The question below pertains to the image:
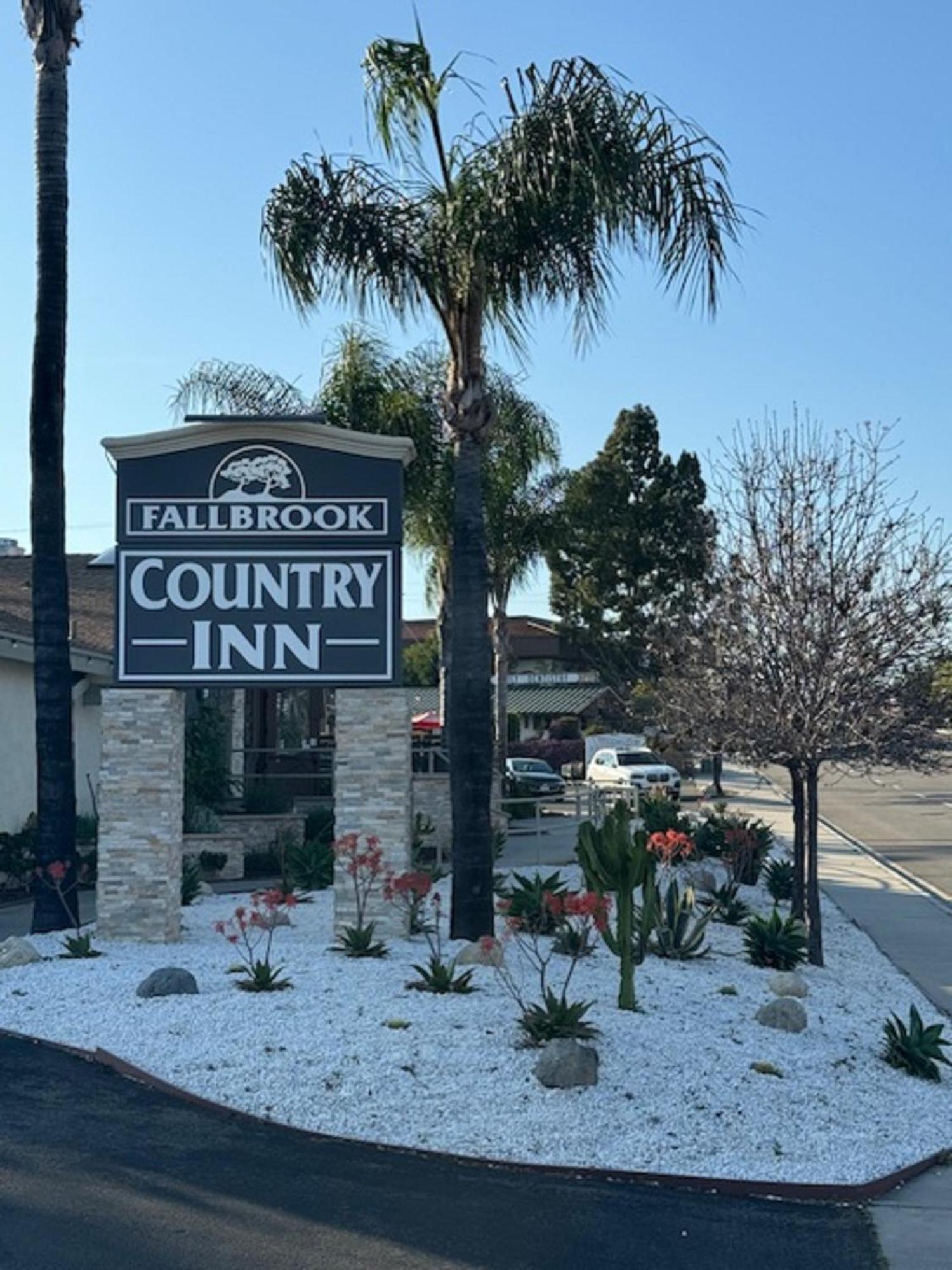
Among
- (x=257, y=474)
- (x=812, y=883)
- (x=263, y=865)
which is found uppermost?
(x=257, y=474)

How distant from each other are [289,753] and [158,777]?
13.0 meters

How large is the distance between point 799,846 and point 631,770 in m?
26.2

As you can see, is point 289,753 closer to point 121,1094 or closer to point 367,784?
point 367,784

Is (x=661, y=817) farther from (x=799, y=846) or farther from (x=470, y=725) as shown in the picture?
(x=470, y=725)

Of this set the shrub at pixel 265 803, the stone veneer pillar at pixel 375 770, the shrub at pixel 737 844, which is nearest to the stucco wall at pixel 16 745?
the shrub at pixel 265 803

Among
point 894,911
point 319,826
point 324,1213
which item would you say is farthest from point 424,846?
point 324,1213

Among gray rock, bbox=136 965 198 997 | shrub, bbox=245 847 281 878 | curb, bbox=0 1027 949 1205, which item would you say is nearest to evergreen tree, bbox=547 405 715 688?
shrub, bbox=245 847 281 878

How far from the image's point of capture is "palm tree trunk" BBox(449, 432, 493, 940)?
1171 centimetres

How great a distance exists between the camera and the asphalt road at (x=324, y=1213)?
6.09 metres

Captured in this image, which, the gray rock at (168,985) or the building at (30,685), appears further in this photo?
the building at (30,685)

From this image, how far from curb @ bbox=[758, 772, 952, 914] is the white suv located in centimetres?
668

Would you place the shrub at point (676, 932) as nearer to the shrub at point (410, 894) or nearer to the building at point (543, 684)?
the shrub at point (410, 894)

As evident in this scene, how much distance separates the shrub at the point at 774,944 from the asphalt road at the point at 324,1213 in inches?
187

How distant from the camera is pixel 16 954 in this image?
36.6ft
